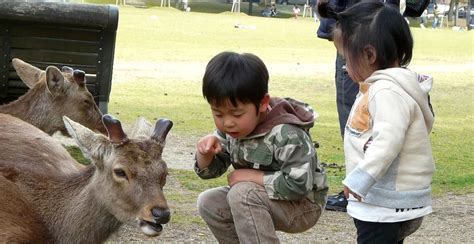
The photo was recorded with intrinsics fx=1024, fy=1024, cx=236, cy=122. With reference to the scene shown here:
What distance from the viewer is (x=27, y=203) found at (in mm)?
5527

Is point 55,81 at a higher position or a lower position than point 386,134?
Answer: lower

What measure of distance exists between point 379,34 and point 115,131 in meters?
1.43

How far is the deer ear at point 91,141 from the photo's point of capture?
17.1ft

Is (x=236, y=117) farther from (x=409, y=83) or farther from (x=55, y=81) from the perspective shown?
(x=55, y=81)

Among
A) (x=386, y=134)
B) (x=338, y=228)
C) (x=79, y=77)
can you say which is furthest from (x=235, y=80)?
(x=79, y=77)

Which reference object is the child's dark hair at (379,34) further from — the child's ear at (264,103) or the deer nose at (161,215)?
the deer nose at (161,215)

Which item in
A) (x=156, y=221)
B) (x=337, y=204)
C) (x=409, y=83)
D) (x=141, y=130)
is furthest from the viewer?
(x=337, y=204)

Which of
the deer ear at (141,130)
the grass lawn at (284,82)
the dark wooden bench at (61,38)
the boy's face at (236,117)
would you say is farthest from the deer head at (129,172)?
the dark wooden bench at (61,38)

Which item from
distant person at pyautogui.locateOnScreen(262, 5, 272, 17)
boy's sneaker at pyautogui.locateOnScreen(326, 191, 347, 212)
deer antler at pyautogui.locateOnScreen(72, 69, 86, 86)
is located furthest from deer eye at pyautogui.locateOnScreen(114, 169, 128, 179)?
distant person at pyautogui.locateOnScreen(262, 5, 272, 17)

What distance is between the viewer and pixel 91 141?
5.24m

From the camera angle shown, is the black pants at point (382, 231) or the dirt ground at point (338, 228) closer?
the black pants at point (382, 231)

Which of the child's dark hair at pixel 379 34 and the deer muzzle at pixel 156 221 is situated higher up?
the child's dark hair at pixel 379 34

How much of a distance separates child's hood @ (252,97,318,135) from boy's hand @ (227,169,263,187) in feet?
0.60

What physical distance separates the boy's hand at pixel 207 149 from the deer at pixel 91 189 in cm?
33
